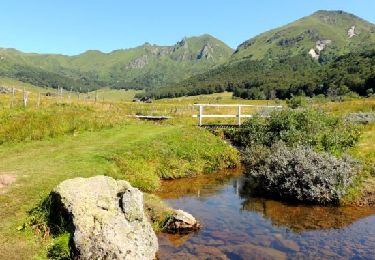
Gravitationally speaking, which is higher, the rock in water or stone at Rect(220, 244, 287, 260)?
the rock in water

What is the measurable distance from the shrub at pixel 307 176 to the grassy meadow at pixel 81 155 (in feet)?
7.60

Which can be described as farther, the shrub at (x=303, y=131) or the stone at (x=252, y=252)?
the shrub at (x=303, y=131)

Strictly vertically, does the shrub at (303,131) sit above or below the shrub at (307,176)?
above

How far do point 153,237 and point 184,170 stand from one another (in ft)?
42.8

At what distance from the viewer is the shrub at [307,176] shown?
20.6 meters

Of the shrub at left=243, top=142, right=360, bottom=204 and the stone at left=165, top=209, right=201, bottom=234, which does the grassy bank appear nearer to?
the stone at left=165, top=209, right=201, bottom=234

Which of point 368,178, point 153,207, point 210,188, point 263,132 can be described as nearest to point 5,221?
point 153,207

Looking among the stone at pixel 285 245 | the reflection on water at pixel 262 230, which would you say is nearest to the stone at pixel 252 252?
the reflection on water at pixel 262 230

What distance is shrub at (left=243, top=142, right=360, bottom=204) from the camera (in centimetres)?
2062

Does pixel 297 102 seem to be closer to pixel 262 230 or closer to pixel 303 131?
pixel 303 131

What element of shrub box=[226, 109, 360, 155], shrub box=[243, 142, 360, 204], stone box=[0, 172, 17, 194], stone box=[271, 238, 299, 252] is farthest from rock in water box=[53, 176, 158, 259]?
shrub box=[226, 109, 360, 155]

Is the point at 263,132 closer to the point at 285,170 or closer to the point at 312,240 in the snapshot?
the point at 285,170

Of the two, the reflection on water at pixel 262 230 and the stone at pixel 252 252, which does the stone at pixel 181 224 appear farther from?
the stone at pixel 252 252

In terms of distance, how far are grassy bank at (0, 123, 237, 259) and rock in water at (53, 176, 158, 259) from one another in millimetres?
1267
